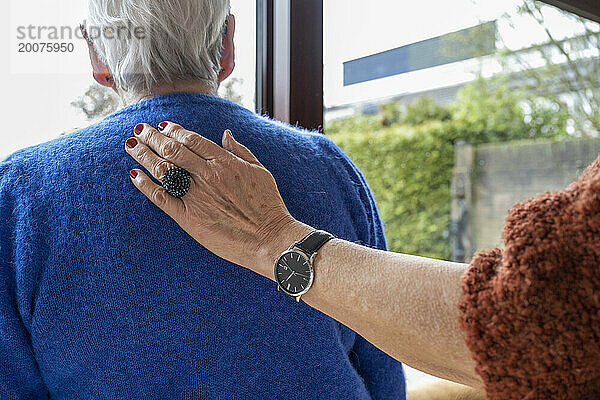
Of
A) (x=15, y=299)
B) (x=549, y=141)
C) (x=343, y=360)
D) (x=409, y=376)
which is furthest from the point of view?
(x=549, y=141)

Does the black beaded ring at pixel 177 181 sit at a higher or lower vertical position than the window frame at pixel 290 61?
lower

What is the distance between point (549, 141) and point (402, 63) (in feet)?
5.13

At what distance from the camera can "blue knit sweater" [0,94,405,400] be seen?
862mm

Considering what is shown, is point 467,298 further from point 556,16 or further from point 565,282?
point 556,16

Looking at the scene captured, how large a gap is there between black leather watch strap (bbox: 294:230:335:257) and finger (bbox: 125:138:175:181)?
0.75ft

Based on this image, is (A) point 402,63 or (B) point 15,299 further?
(A) point 402,63

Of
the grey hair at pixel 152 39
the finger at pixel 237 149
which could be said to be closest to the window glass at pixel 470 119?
the grey hair at pixel 152 39

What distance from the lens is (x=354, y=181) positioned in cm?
112

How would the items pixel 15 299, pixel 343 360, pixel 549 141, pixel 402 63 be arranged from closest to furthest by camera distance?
pixel 15 299, pixel 343 360, pixel 402 63, pixel 549 141

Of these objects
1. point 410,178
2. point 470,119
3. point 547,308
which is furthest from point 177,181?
point 470,119

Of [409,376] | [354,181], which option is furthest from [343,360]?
[409,376]

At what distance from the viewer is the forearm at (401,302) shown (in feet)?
2.02

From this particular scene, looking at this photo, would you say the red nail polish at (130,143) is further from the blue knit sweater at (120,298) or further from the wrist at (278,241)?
the wrist at (278,241)

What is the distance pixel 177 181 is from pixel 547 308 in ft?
1.65
